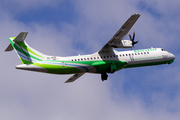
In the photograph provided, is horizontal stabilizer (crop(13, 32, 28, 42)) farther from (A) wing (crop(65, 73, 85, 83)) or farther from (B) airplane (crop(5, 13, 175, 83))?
(A) wing (crop(65, 73, 85, 83))

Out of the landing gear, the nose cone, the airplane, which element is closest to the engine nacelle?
the airplane

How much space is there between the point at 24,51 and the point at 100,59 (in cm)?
944

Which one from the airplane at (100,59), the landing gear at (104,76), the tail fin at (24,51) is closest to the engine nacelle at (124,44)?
the airplane at (100,59)

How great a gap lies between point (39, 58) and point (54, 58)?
1767 mm

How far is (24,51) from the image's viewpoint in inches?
1726

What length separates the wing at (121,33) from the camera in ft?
142

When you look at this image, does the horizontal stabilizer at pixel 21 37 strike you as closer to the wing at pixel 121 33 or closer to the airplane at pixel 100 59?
the airplane at pixel 100 59

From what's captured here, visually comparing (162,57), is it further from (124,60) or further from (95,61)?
(95,61)

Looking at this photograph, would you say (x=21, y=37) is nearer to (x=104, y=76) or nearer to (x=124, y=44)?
(x=104, y=76)

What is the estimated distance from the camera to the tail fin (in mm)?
43406

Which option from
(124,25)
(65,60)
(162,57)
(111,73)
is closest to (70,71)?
(65,60)

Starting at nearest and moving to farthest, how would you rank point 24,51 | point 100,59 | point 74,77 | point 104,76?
point 24,51 < point 100,59 < point 104,76 < point 74,77

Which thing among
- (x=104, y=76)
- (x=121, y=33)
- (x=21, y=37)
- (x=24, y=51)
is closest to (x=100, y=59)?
(x=104, y=76)

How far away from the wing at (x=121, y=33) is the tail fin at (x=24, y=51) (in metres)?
8.33
